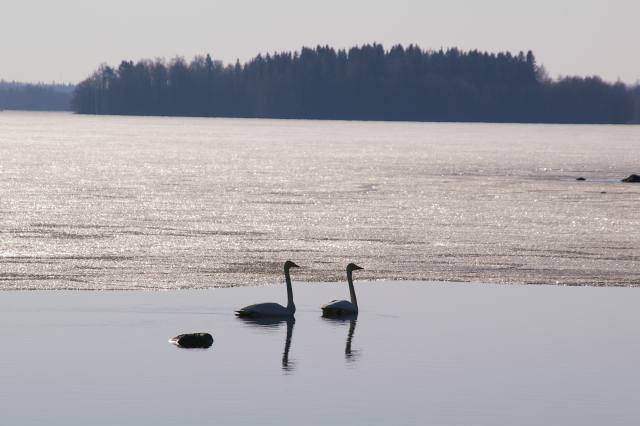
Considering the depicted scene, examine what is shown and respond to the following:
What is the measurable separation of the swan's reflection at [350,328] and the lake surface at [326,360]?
3.1 inches

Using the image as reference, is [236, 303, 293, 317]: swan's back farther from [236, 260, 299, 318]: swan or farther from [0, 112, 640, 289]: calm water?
[0, 112, 640, 289]: calm water

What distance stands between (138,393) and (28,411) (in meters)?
1.55

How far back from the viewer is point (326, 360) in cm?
1889

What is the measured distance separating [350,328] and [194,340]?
10.2 ft

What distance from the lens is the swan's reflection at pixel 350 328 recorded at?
63.0ft

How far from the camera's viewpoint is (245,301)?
947 inches

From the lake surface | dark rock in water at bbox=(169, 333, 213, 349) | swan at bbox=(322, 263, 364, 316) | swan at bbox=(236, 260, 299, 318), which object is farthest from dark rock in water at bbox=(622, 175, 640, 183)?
dark rock in water at bbox=(169, 333, 213, 349)

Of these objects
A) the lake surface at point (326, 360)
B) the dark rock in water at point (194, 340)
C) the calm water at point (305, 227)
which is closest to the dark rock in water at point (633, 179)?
the calm water at point (305, 227)

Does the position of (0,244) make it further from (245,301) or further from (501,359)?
(501,359)

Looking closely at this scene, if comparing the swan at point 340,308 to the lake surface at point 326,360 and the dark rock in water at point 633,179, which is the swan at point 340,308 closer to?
the lake surface at point 326,360

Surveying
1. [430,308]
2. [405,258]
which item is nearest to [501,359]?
[430,308]

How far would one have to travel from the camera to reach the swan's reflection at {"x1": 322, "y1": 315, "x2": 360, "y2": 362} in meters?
19.2

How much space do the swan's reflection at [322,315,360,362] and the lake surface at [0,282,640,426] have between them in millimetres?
77

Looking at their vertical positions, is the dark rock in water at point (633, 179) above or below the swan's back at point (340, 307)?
below
